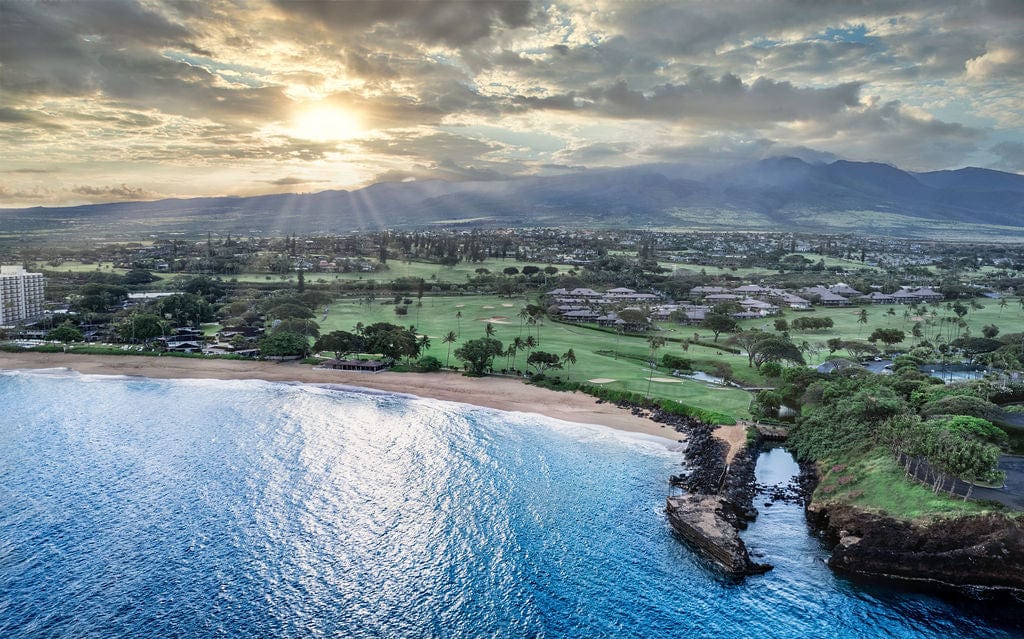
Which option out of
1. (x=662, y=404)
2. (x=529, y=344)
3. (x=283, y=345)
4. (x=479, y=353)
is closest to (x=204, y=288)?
(x=283, y=345)

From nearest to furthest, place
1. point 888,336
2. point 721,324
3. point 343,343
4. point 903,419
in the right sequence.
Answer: point 903,419 < point 343,343 < point 888,336 < point 721,324

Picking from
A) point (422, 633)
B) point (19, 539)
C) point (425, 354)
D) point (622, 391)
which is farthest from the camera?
point (425, 354)

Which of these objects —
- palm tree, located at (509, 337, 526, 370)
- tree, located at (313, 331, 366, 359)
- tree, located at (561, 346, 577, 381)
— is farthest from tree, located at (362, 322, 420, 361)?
tree, located at (561, 346, 577, 381)

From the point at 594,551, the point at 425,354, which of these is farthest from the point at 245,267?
the point at 594,551

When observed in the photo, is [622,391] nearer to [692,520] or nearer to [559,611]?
[692,520]

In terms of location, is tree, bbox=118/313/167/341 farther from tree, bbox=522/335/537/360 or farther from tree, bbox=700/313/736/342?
tree, bbox=700/313/736/342

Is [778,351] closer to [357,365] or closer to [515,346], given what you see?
[515,346]

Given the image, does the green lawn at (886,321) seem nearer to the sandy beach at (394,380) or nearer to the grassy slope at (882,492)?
the sandy beach at (394,380)
